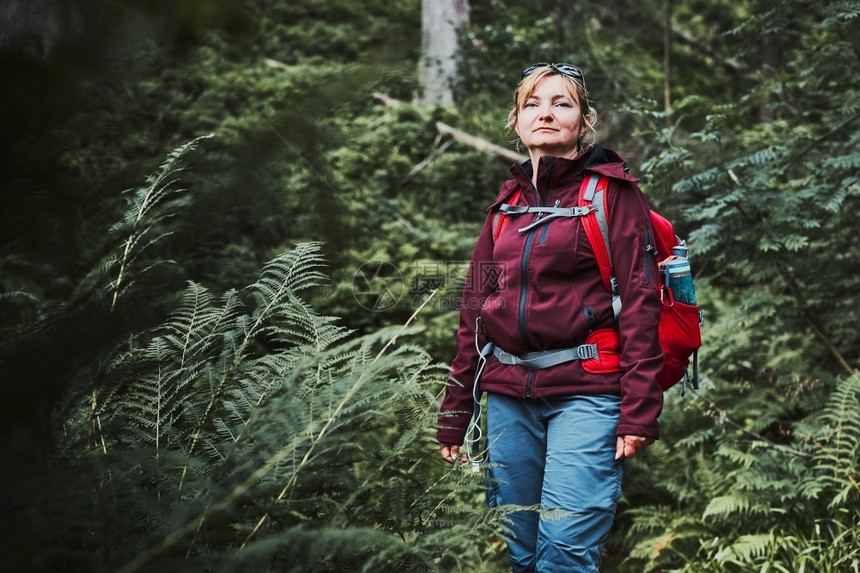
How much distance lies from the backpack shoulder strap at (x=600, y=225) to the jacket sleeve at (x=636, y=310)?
2cm

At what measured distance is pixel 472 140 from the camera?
8953mm

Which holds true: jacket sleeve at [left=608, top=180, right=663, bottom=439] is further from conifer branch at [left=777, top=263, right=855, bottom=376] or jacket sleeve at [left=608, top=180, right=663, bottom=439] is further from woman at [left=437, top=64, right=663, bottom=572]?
conifer branch at [left=777, top=263, right=855, bottom=376]

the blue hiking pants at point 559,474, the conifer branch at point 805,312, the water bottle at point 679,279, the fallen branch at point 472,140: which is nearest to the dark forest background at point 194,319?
the blue hiking pants at point 559,474

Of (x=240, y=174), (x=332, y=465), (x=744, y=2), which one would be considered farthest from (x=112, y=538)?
(x=744, y=2)

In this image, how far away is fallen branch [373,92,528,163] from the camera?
861 centimetres

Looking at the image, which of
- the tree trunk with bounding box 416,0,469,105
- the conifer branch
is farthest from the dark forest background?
the tree trunk with bounding box 416,0,469,105

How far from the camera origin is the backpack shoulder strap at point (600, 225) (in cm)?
256

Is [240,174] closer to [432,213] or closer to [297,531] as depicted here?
[297,531]

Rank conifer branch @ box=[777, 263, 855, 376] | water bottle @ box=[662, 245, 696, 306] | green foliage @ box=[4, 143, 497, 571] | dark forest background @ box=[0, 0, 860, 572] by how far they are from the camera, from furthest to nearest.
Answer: conifer branch @ box=[777, 263, 855, 376] < water bottle @ box=[662, 245, 696, 306] < green foliage @ box=[4, 143, 497, 571] < dark forest background @ box=[0, 0, 860, 572]

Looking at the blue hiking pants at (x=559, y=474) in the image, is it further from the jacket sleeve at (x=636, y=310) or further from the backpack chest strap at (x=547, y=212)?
the backpack chest strap at (x=547, y=212)

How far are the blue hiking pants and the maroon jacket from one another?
0.27ft

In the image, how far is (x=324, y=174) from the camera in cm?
112

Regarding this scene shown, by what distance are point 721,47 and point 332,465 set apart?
11855 millimetres

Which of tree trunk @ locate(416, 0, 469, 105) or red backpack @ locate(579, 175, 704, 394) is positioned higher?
tree trunk @ locate(416, 0, 469, 105)
